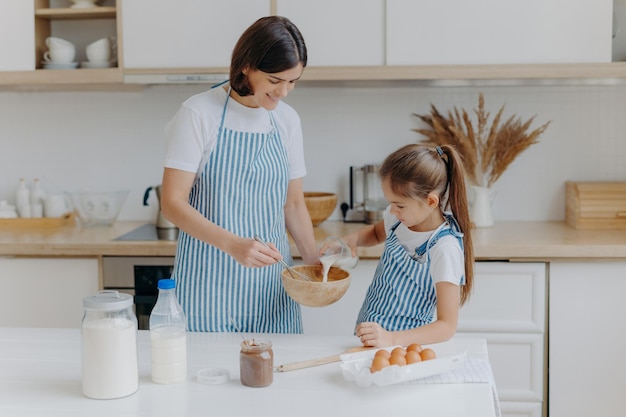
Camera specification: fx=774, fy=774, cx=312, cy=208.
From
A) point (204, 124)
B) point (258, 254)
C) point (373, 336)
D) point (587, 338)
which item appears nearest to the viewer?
point (373, 336)

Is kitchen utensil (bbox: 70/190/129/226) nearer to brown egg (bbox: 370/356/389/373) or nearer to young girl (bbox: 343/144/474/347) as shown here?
young girl (bbox: 343/144/474/347)

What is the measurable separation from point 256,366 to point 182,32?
1.79 m

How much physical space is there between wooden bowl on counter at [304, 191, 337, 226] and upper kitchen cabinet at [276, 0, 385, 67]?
1.73 feet

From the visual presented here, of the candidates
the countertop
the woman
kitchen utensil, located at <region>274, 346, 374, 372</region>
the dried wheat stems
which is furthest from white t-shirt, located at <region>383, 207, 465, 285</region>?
the dried wheat stems

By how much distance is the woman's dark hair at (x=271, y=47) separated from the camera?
6.04 ft

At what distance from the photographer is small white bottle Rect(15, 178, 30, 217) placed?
3270 mm

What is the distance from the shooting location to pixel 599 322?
270cm

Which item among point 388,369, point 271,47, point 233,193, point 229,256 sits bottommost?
point 388,369

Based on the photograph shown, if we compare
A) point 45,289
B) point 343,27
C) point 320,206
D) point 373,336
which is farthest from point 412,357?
point 45,289

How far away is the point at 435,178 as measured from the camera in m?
1.83

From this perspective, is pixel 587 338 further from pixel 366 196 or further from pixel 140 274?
pixel 140 274

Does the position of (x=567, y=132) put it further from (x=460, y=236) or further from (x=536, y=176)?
(x=460, y=236)

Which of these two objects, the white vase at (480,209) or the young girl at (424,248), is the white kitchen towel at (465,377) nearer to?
the young girl at (424,248)

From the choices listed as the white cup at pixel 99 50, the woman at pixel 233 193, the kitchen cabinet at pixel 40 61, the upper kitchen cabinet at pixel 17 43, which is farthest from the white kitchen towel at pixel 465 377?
the upper kitchen cabinet at pixel 17 43
